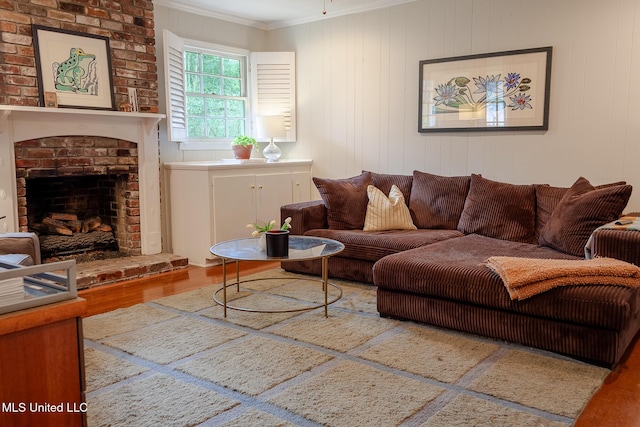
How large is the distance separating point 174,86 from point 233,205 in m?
1.21

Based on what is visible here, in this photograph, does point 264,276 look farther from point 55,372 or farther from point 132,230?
point 55,372

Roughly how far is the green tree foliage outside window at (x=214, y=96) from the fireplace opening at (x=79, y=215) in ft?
3.15

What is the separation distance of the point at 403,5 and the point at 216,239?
2.67m

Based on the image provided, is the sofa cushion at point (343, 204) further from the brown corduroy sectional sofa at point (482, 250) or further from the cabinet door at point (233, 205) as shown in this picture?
the cabinet door at point (233, 205)

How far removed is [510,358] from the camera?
2633mm

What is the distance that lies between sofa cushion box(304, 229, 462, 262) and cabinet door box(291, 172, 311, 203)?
1395 millimetres

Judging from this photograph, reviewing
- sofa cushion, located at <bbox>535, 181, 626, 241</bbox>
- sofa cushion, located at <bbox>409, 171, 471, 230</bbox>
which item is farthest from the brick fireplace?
sofa cushion, located at <bbox>535, 181, 626, 241</bbox>

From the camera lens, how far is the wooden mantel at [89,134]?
3.87 m

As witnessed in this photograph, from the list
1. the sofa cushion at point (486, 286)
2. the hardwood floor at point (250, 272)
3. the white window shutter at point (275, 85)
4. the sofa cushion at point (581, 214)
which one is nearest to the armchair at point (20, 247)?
the hardwood floor at point (250, 272)

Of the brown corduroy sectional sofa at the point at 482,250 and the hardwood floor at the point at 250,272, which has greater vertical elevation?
the brown corduroy sectional sofa at the point at 482,250

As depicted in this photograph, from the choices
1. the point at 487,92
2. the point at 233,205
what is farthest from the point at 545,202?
the point at 233,205

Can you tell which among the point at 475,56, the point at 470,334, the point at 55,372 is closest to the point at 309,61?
the point at 475,56

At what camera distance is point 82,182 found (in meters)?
4.84

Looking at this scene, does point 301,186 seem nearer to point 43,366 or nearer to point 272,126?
point 272,126
